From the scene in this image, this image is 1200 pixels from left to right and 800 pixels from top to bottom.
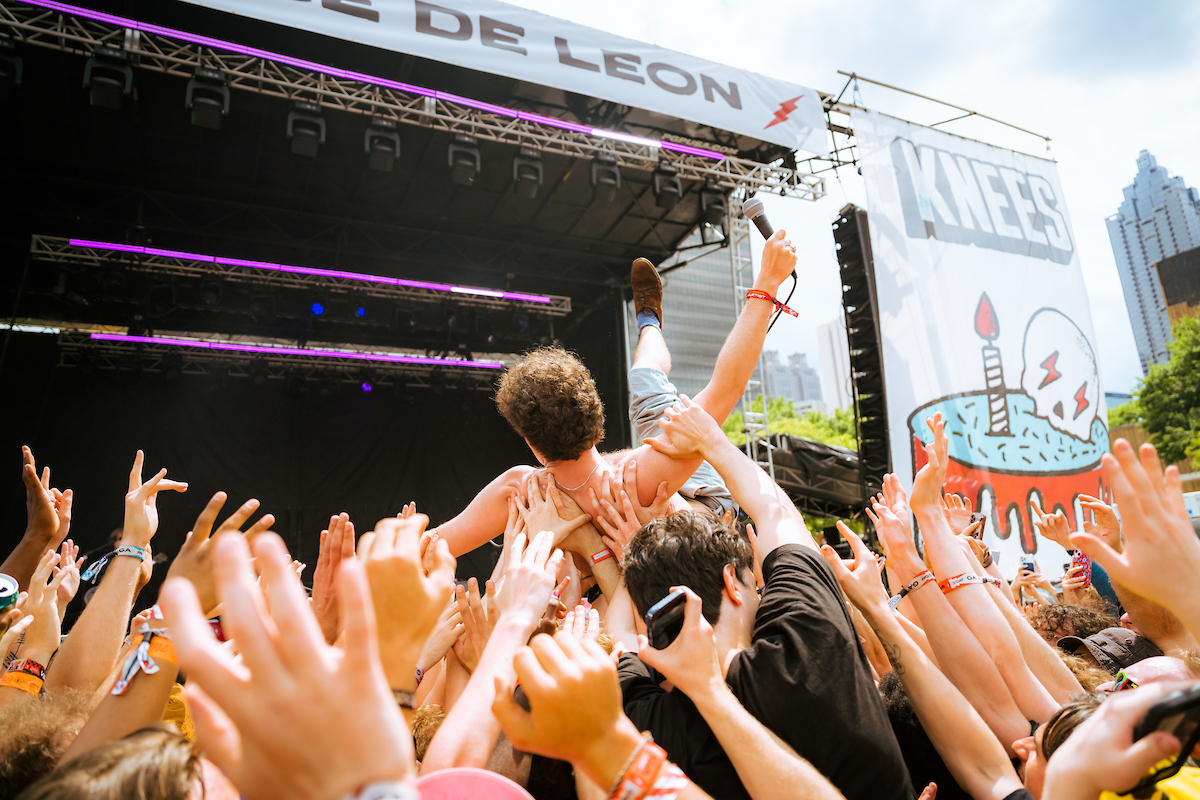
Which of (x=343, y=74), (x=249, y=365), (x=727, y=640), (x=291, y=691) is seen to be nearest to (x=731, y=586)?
(x=727, y=640)

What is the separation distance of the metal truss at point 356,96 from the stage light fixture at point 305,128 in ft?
0.35

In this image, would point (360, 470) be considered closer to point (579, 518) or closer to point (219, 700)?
point (579, 518)

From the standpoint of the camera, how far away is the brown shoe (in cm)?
286

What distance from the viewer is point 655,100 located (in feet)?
19.5

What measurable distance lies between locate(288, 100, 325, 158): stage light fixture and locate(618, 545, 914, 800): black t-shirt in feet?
21.3

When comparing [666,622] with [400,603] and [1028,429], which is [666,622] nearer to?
[400,603]

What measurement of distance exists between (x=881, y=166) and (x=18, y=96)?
936 cm

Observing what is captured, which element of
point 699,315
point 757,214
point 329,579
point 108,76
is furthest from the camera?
point 699,315

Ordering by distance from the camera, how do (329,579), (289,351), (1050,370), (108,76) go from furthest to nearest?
1. (289,351)
2. (1050,370)
3. (108,76)
4. (329,579)

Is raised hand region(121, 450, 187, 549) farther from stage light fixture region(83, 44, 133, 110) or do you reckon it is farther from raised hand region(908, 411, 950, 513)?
stage light fixture region(83, 44, 133, 110)

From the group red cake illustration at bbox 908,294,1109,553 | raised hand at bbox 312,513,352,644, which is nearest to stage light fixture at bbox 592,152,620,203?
red cake illustration at bbox 908,294,1109,553

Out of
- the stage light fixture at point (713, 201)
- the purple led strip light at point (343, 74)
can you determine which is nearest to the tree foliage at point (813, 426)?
the stage light fixture at point (713, 201)

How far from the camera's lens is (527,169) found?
693cm

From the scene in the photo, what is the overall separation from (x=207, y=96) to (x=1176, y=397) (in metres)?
21.5
